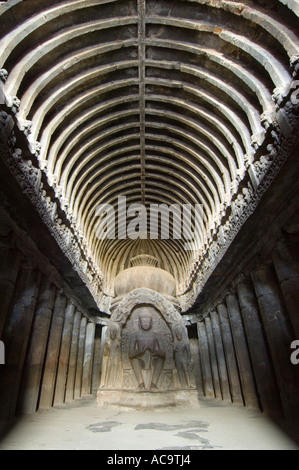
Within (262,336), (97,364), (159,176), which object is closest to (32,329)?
(262,336)

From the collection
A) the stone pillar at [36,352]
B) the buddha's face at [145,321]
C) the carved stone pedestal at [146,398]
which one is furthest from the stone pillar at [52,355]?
the buddha's face at [145,321]

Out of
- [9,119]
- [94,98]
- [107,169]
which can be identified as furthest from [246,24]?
[107,169]

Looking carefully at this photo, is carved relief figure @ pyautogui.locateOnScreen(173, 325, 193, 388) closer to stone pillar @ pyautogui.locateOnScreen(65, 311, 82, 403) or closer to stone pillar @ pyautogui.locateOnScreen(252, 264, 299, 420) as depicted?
stone pillar @ pyautogui.locateOnScreen(252, 264, 299, 420)

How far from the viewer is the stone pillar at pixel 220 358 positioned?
1282 centimetres

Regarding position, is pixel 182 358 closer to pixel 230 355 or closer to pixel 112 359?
pixel 112 359

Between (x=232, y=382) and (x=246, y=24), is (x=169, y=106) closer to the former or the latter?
(x=246, y=24)

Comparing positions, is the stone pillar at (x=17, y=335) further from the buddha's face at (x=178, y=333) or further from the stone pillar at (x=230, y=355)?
the stone pillar at (x=230, y=355)

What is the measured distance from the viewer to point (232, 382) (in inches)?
462

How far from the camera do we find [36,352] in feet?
31.1

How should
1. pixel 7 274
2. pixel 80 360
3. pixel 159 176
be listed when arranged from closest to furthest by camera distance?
1. pixel 7 274
2. pixel 159 176
3. pixel 80 360

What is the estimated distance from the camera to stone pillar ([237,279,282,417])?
28.0ft

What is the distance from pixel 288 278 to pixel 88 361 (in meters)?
12.6

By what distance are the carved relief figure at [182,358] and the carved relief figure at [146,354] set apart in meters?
0.56

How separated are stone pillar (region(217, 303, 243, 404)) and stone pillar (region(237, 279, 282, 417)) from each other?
2.70 m
